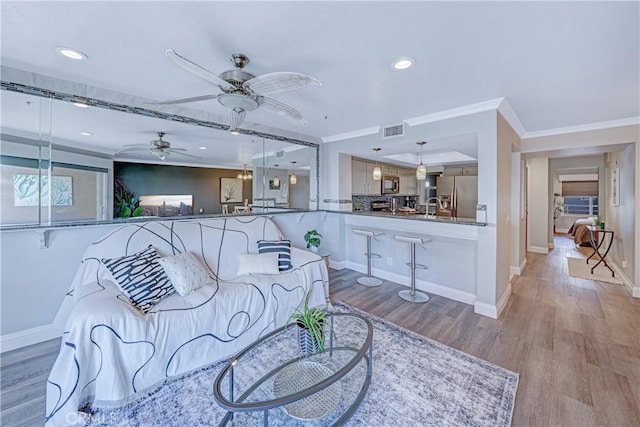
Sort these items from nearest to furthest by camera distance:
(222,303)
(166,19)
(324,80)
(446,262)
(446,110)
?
(166,19) < (222,303) < (324,80) < (446,110) < (446,262)

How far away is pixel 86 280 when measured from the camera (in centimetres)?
213

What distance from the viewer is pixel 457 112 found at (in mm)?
3027

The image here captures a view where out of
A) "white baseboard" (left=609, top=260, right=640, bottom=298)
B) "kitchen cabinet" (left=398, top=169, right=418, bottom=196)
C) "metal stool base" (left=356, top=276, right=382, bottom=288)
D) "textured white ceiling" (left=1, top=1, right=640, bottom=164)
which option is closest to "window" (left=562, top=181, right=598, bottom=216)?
"kitchen cabinet" (left=398, top=169, right=418, bottom=196)

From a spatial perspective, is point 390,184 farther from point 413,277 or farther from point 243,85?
point 243,85

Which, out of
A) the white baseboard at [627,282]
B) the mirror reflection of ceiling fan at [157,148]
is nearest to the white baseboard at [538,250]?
the white baseboard at [627,282]

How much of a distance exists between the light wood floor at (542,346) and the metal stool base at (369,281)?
0.11 m

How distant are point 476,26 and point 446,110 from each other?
162 cm

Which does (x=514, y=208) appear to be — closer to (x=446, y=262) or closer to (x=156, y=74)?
(x=446, y=262)

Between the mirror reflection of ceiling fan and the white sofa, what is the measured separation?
2.86ft

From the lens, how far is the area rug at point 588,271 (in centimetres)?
402

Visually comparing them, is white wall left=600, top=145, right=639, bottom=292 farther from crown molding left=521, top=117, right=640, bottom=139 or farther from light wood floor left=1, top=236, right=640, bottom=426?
light wood floor left=1, top=236, right=640, bottom=426

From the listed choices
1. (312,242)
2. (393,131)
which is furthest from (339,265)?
(393,131)

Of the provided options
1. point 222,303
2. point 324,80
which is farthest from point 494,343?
point 324,80

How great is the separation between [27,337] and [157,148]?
6.83ft
